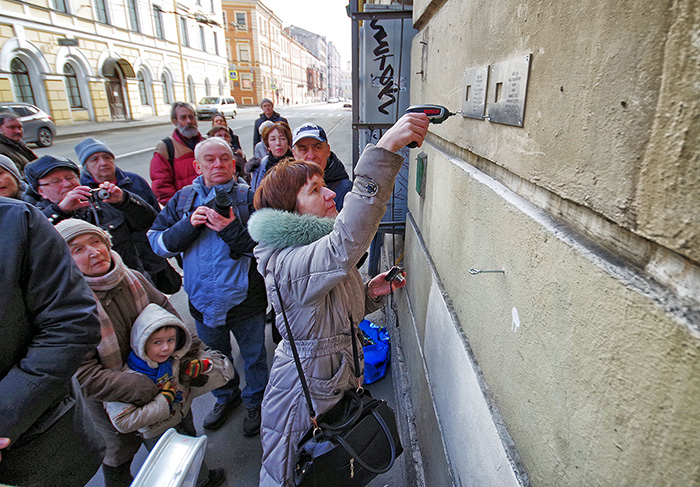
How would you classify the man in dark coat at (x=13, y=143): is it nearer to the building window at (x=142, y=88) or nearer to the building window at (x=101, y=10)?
the building window at (x=101, y=10)

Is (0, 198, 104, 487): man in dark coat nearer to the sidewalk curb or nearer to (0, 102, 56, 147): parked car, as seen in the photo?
(0, 102, 56, 147): parked car

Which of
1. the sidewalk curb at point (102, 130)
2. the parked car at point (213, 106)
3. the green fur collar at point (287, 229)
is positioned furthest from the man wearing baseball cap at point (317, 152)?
the parked car at point (213, 106)

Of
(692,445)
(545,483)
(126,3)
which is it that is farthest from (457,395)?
(126,3)

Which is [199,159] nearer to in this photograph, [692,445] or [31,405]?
[31,405]

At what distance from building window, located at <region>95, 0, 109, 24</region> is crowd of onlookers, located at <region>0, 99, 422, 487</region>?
982 inches

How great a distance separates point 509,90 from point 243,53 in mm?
51668

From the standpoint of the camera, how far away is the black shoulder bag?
4.96 ft

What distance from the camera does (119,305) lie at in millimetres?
1855

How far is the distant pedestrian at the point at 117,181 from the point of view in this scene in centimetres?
281

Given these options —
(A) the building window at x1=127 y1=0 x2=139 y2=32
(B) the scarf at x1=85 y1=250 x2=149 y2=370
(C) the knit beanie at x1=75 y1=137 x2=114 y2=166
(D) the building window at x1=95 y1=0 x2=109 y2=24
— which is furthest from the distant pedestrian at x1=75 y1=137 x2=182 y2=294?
(A) the building window at x1=127 y1=0 x2=139 y2=32

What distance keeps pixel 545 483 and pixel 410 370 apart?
1834 millimetres

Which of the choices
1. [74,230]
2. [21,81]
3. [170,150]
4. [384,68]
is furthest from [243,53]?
[74,230]

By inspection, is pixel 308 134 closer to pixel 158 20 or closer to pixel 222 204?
pixel 222 204

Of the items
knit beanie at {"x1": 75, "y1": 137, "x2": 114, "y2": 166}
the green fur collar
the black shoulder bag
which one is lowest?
the black shoulder bag
